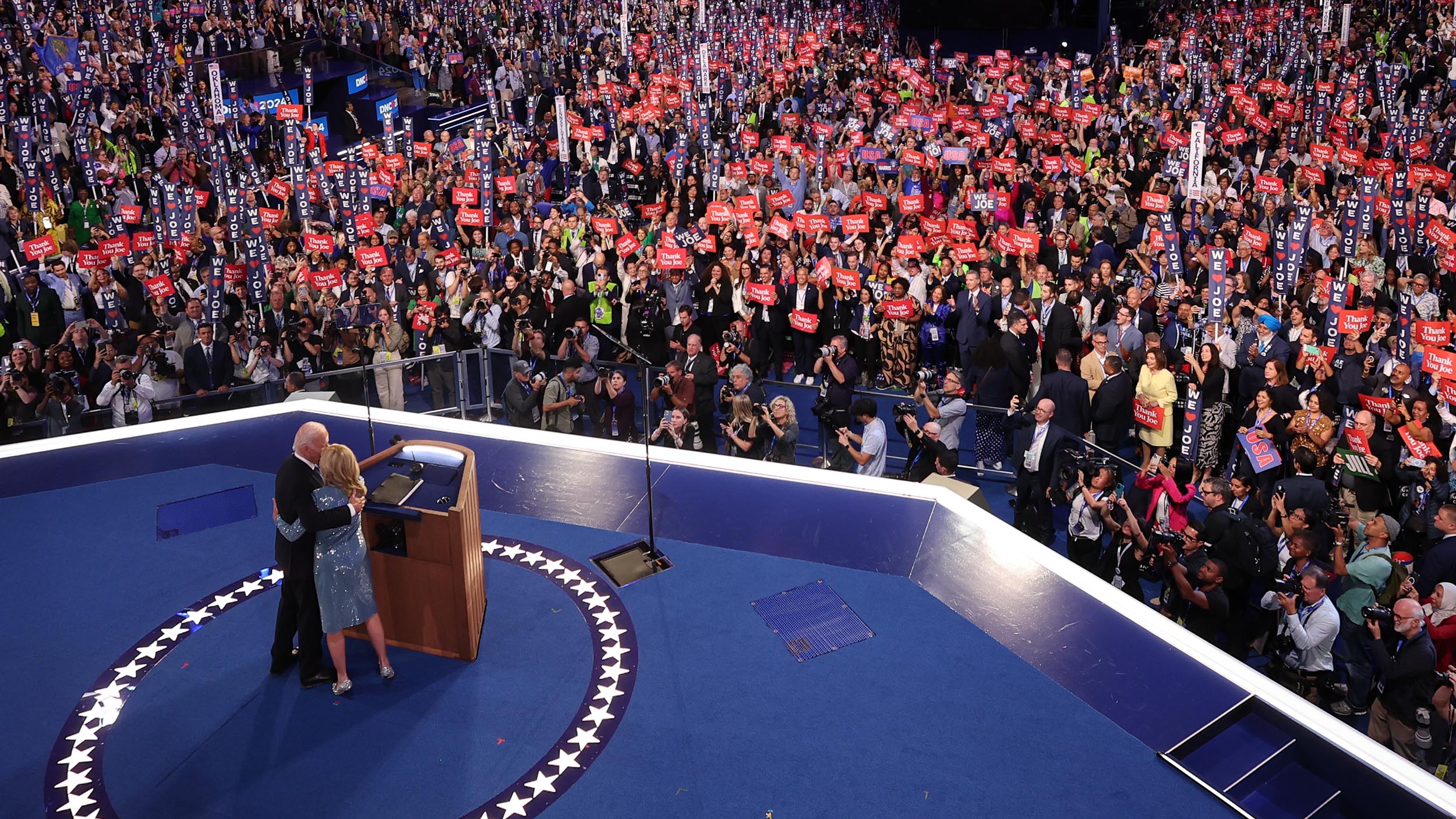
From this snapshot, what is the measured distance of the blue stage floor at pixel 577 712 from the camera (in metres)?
5.70

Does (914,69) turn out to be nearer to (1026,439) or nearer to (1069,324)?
(1069,324)

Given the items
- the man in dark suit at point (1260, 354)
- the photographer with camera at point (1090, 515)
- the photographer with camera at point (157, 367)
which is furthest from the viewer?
the photographer with camera at point (157, 367)

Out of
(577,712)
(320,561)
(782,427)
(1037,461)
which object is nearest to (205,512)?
(320,561)

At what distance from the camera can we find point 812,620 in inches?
283

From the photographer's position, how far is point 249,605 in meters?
7.42

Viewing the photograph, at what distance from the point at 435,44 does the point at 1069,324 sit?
17760mm

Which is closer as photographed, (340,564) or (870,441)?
(340,564)

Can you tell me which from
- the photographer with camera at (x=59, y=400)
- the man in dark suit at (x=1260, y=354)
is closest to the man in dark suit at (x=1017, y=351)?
the man in dark suit at (x=1260, y=354)

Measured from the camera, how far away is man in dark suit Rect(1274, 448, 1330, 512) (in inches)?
354

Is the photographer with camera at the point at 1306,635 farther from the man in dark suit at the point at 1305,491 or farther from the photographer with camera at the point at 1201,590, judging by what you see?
the man in dark suit at the point at 1305,491

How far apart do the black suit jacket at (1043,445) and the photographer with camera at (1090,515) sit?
3.07ft

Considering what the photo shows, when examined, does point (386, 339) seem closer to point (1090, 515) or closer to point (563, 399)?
point (563, 399)

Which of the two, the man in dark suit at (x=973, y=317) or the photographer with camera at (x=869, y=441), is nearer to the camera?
the photographer with camera at (x=869, y=441)

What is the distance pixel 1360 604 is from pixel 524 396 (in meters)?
7.21
